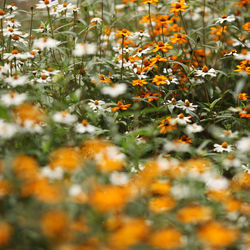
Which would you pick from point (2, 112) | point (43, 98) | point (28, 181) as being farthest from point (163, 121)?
point (28, 181)

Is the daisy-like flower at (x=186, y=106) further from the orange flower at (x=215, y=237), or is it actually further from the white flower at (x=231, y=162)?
the orange flower at (x=215, y=237)

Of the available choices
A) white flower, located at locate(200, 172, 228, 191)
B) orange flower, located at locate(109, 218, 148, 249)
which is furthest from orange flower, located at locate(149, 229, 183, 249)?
white flower, located at locate(200, 172, 228, 191)

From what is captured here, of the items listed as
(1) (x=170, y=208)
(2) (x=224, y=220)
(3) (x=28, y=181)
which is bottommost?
(2) (x=224, y=220)

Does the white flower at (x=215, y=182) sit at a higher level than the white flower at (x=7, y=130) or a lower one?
lower

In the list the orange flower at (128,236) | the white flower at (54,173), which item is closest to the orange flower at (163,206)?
the orange flower at (128,236)

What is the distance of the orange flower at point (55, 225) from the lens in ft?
2.67

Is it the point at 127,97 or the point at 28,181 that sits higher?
the point at 28,181

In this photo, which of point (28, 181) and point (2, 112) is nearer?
point (28, 181)

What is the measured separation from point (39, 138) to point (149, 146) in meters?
0.46

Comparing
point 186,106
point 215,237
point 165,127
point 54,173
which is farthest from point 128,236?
point 186,106

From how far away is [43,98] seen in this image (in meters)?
1.75

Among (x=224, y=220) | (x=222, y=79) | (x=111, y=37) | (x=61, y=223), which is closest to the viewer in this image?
(x=61, y=223)

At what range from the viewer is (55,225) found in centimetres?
81

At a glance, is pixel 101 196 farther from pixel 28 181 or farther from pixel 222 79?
pixel 222 79
